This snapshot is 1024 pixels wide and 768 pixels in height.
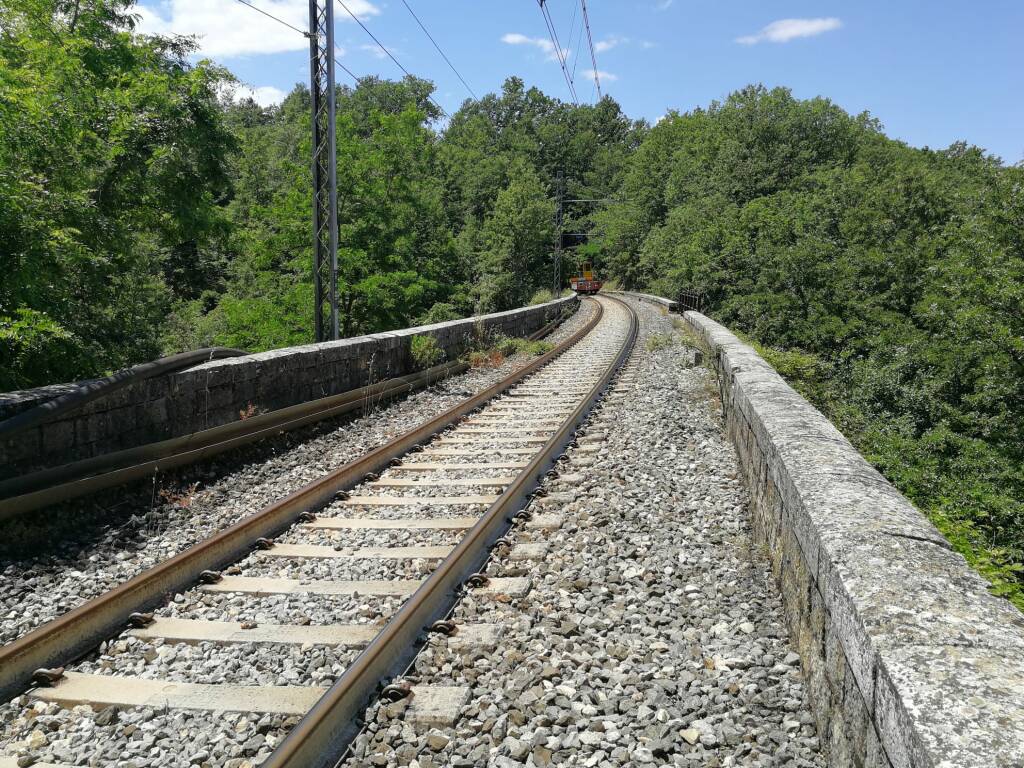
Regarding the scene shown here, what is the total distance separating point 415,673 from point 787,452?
238 centimetres

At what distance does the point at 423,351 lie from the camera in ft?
39.3

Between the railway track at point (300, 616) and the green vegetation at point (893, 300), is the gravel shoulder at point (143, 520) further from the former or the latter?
the green vegetation at point (893, 300)

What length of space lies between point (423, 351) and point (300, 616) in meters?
8.25

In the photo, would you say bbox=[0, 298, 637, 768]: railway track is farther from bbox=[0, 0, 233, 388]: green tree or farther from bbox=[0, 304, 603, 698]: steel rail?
bbox=[0, 0, 233, 388]: green tree

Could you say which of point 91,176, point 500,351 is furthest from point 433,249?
point 91,176

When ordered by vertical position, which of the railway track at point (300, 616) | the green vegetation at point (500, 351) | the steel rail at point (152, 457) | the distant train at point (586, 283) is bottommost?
the railway track at point (300, 616)

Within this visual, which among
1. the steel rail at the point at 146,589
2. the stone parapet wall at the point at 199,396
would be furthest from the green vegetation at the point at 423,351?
the steel rail at the point at 146,589

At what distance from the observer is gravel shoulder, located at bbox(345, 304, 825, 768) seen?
2.81 m

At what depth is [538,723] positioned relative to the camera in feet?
9.79

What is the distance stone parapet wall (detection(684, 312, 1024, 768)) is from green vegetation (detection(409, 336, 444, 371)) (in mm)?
8292

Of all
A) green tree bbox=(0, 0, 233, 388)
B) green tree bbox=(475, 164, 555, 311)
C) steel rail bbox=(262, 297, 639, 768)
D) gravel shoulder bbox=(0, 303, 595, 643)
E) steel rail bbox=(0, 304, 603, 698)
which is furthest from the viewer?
green tree bbox=(475, 164, 555, 311)

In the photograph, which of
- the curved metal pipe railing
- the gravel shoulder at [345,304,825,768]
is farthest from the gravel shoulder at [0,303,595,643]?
the gravel shoulder at [345,304,825,768]

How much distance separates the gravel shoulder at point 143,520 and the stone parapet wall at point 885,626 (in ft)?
13.1

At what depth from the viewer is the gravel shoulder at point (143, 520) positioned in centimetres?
428
